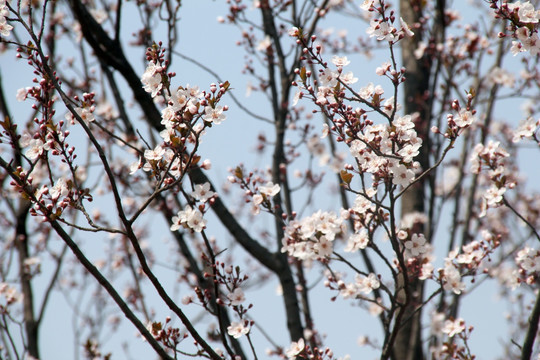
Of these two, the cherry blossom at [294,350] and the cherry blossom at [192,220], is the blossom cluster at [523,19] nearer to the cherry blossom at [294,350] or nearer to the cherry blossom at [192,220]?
the cherry blossom at [192,220]

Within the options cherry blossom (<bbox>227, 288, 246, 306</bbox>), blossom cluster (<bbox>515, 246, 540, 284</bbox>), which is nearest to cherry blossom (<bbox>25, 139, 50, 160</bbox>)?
cherry blossom (<bbox>227, 288, 246, 306</bbox>)

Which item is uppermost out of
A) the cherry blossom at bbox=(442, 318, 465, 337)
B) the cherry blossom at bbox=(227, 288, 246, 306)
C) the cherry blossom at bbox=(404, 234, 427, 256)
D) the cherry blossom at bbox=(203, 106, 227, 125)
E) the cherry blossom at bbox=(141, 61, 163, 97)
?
the cherry blossom at bbox=(141, 61, 163, 97)

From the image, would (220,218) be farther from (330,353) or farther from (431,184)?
(431,184)

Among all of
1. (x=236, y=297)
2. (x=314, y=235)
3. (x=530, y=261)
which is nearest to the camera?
(x=236, y=297)

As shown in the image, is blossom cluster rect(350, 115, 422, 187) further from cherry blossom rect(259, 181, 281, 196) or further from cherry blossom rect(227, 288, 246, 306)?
cherry blossom rect(227, 288, 246, 306)

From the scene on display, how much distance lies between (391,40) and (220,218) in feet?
6.04

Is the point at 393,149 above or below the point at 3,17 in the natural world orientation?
below

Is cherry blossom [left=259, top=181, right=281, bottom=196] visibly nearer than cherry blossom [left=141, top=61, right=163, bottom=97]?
No

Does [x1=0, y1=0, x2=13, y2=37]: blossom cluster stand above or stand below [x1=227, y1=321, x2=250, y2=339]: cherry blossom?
above

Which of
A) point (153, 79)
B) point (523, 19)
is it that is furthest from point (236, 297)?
point (523, 19)

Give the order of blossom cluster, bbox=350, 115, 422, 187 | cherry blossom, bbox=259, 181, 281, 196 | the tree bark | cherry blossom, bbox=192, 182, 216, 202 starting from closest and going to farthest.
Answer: blossom cluster, bbox=350, 115, 422, 187, cherry blossom, bbox=192, 182, 216, 202, cherry blossom, bbox=259, 181, 281, 196, the tree bark

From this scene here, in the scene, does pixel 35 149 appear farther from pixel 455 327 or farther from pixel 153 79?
pixel 455 327

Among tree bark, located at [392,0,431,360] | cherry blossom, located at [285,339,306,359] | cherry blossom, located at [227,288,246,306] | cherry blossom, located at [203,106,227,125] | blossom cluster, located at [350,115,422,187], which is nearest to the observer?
cherry blossom, located at [203,106,227,125]

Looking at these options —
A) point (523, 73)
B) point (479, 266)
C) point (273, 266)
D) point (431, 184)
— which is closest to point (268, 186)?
point (273, 266)
